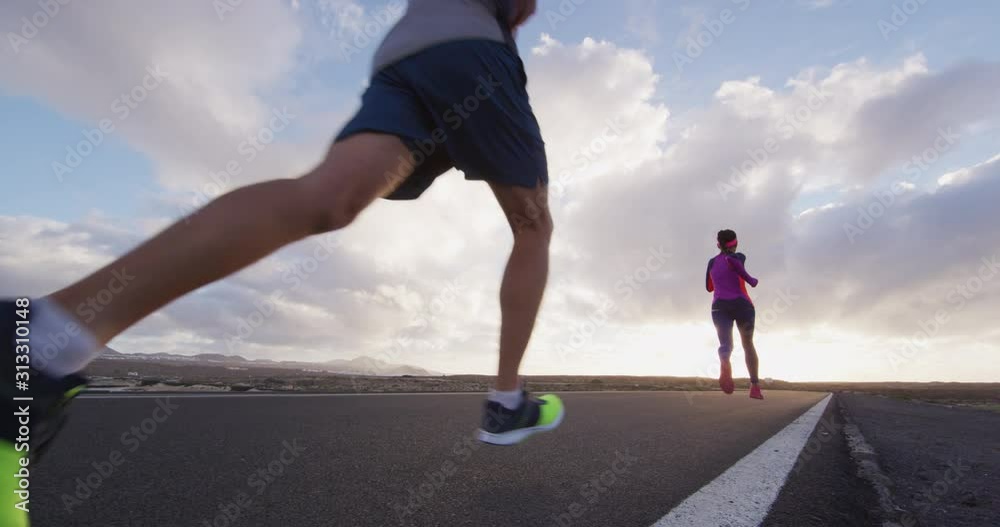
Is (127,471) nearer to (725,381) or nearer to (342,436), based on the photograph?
(342,436)

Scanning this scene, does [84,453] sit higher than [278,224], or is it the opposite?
[278,224]

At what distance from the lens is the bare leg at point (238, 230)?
1.10m

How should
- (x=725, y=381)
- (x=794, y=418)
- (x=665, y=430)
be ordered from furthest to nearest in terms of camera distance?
(x=725, y=381) → (x=794, y=418) → (x=665, y=430)

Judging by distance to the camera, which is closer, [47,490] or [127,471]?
[47,490]

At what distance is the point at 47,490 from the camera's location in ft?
6.26

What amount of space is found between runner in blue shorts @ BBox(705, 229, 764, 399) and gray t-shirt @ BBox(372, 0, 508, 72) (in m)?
8.01

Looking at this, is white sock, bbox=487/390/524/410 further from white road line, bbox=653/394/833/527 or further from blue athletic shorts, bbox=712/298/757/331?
blue athletic shorts, bbox=712/298/757/331

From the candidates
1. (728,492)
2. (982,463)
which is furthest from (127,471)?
(982,463)

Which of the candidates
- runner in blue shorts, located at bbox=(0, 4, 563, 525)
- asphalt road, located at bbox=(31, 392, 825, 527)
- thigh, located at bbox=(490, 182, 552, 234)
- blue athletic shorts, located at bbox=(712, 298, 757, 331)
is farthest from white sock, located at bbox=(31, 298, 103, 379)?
blue athletic shorts, located at bbox=(712, 298, 757, 331)

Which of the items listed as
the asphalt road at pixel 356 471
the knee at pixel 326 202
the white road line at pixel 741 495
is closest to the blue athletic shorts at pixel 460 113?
the knee at pixel 326 202

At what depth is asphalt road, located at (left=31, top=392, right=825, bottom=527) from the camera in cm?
172

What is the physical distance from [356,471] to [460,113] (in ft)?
4.92

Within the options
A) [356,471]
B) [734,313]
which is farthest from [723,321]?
[356,471]

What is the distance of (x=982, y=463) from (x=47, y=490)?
13.9ft
